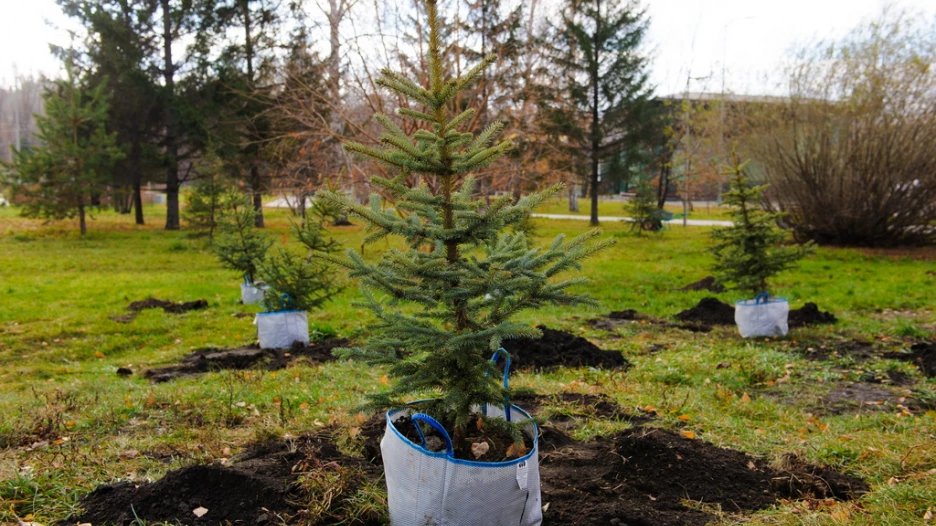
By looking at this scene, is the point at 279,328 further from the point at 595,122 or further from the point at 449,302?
the point at 595,122

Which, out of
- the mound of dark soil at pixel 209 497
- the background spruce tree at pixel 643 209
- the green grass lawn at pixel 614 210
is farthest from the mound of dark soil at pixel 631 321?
the green grass lawn at pixel 614 210

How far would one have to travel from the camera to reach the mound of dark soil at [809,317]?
29.4 ft

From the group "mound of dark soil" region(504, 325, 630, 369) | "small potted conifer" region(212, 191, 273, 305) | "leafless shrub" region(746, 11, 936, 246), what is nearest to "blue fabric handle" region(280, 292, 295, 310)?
"small potted conifer" region(212, 191, 273, 305)

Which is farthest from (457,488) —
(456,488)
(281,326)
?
(281,326)

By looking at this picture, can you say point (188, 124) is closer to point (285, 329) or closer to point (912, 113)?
point (285, 329)

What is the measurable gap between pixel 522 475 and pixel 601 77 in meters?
25.9

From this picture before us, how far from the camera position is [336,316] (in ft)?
33.4

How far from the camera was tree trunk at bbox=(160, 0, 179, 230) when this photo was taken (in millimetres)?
24391

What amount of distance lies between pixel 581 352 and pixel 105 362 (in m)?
5.43

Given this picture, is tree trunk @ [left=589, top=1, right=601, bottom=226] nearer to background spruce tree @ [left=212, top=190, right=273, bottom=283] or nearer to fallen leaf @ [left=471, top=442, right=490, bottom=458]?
background spruce tree @ [left=212, top=190, right=273, bottom=283]

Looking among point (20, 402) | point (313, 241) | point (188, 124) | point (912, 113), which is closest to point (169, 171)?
point (188, 124)

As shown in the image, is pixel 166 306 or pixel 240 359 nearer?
pixel 240 359

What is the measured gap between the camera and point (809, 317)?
9094 millimetres

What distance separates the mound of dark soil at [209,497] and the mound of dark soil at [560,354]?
3.58 metres
